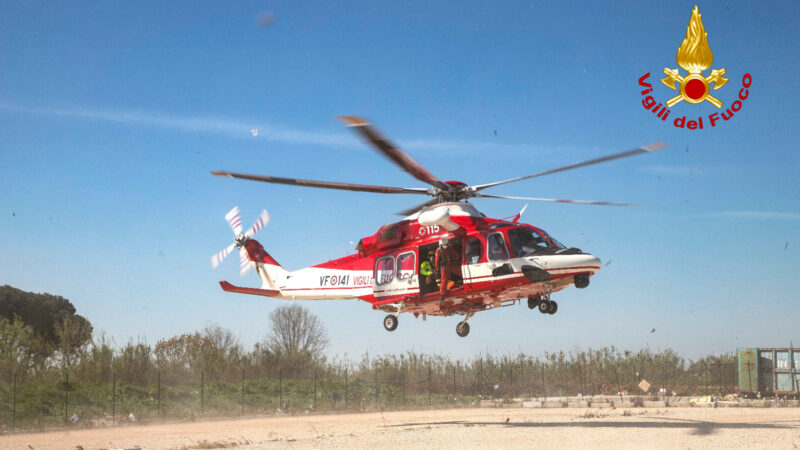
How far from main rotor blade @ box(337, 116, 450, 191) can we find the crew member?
5.25ft

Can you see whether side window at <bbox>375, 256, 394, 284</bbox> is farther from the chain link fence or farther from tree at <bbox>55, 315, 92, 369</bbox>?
tree at <bbox>55, 315, 92, 369</bbox>

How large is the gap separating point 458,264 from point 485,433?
6.24 m

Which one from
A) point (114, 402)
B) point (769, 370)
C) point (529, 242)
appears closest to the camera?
point (529, 242)

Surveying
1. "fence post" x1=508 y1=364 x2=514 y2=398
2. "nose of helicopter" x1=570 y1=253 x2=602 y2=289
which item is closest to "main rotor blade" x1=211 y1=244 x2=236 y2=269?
"nose of helicopter" x1=570 y1=253 x2=602 y2=289

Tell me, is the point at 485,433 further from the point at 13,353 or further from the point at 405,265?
the point at 13,353

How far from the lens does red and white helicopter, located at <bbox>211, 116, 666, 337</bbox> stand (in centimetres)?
1631

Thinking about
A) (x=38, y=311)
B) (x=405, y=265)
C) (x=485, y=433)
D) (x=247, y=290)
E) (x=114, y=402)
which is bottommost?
(x=114, y=402)

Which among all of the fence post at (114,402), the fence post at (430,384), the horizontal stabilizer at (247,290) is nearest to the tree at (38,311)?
the fence post at (114,402)

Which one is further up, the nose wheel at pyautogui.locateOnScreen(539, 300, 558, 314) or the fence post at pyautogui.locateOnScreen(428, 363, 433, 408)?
the nose wheel at pyautogui.locateOnScreen(539, 300, 558, 314)

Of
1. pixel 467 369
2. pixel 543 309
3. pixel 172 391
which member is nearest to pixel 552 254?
pixel 543 309

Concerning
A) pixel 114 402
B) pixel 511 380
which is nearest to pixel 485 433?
pixel 114 402

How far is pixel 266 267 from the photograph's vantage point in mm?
22906

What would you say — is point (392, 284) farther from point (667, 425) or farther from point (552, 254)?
point (667, 425)

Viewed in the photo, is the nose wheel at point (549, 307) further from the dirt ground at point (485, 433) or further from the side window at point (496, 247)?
the dirt ground at point (485, 433)
